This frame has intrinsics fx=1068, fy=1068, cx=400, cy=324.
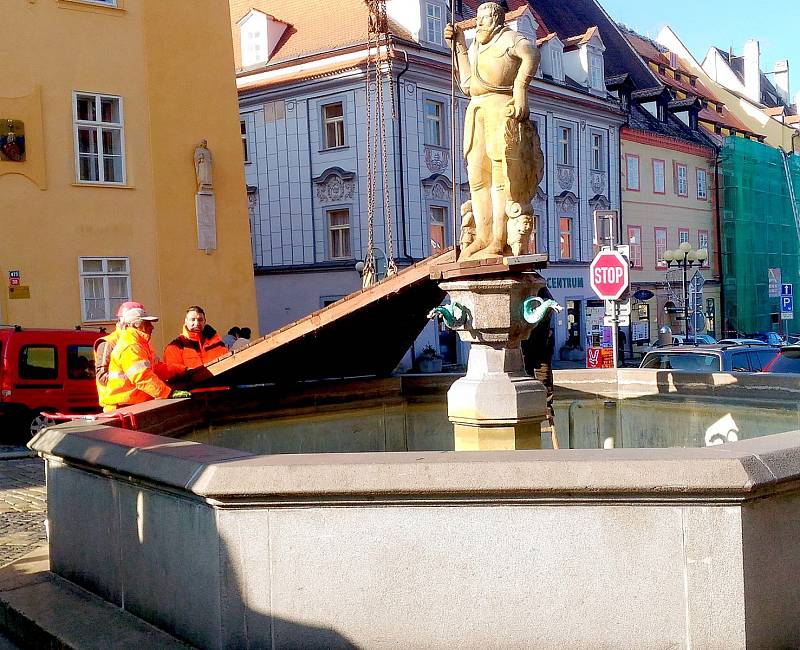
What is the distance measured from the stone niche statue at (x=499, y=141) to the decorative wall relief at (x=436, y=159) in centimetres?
2599

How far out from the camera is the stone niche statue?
6.66 metres

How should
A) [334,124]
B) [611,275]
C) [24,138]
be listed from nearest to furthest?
1. [611,275]
2. [24,138]
3. [334,124]

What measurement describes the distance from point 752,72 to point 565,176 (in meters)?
29.2

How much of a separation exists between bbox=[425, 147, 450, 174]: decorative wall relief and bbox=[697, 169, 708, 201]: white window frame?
770 inches

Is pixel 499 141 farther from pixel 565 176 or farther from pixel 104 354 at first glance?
pixel 565 176

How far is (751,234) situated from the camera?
165 feet

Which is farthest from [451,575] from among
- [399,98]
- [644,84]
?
[644,84]

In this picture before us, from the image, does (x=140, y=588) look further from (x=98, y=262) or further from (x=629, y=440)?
(x=98, y=262)

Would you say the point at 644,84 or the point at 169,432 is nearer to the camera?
the point at 169,432

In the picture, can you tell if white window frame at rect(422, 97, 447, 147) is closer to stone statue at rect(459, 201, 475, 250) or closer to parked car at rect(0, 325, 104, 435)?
parked car at rect(0, 325, 104, 435)

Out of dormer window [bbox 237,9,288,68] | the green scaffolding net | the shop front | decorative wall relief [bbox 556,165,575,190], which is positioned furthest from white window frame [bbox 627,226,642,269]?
dormer window [bbox 237,9,288,68]

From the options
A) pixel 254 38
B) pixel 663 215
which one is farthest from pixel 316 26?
pixel 663 215

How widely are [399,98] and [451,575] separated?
28598mm

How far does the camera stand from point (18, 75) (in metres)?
19.8
